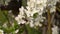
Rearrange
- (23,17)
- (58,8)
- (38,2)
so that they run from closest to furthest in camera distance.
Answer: (38,2) < (23,17) < (58,8)

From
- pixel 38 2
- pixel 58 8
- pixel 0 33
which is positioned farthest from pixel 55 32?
pixel 0 33

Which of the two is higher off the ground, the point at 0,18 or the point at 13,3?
the point at 13,3

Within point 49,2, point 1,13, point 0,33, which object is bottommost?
point 0,33

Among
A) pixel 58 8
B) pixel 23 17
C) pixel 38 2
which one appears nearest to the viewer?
pixel 38 2

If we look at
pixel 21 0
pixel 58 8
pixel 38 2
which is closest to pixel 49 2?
pixel 38 2

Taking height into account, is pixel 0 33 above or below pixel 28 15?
below

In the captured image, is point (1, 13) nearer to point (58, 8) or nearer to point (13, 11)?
point (13, 11)

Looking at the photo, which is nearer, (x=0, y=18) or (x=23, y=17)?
(x=23, y=17)

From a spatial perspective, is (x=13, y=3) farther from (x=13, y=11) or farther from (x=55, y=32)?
(x=55, y=32)

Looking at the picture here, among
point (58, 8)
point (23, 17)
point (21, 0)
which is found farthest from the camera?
point (21, 0)
